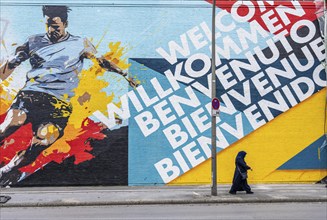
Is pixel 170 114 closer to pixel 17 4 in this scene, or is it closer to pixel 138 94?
pixel 138 94

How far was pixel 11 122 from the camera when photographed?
16.5 metres

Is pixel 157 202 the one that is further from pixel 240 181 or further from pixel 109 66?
pixel 109 66

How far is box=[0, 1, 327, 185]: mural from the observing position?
54.5 feet

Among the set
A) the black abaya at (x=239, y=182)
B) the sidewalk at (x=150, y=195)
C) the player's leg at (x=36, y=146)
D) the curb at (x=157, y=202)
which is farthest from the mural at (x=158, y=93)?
the curb at (x=157, y=202)

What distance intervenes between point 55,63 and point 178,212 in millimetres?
8642

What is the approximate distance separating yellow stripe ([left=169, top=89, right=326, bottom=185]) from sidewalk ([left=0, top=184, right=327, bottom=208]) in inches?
23.7

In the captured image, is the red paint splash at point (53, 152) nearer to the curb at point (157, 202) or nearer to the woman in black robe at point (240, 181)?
the curb at point (157, 202)

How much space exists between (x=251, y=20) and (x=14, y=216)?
11.8 m

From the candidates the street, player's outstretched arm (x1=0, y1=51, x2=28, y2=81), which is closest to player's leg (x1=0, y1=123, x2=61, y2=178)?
player's outstretched arm (x1=0, y1=51, x2=28, y2=81)

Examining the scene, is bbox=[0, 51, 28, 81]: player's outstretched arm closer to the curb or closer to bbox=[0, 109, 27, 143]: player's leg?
bbox=[0, 109, 27, 143]: player's leg

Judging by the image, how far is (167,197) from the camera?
45.1 ft

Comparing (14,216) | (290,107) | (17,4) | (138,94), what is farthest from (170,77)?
(14,216)

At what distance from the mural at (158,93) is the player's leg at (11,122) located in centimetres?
4

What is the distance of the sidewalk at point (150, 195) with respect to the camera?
42.8 ft
